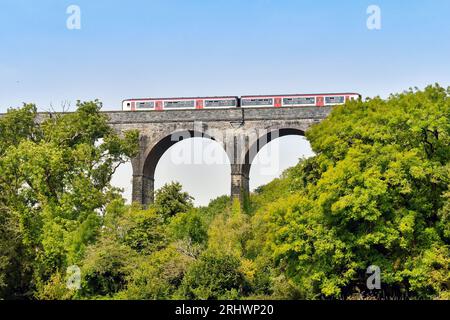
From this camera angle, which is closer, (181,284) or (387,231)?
(387,231)

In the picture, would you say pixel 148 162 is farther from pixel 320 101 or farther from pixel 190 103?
pixel 320 101

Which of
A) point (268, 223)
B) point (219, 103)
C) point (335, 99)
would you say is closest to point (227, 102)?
point (219, 103)

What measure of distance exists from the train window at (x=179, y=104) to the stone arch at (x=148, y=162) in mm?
3412

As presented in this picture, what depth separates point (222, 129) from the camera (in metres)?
47.2

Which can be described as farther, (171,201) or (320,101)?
(320,101)

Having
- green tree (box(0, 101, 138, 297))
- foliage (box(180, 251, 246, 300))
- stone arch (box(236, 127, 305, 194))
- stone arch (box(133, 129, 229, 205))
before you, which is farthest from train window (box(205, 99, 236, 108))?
foliage (box(180, 251, 246, 300))

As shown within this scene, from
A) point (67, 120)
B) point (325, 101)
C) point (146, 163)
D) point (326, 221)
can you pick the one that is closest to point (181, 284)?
point (326, 221)

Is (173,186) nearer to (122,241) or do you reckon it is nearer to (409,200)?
(122,241)

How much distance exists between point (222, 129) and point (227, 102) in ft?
12.9

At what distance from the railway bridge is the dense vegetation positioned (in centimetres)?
950

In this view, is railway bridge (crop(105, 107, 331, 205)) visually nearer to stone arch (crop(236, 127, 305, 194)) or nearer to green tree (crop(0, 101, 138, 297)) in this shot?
stone arch (crop(236, 127, 305, 194))

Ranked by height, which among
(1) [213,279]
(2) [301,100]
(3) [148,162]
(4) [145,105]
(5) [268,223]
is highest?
(4) [145,105]

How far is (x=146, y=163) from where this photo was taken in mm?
47219

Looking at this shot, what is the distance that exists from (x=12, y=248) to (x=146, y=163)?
15959 mm
